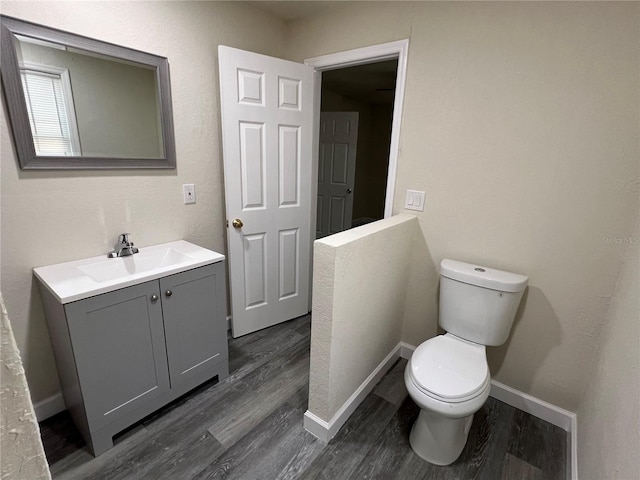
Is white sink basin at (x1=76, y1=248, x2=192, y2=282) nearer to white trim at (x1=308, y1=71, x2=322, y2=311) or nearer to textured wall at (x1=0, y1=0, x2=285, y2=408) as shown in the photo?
textured wall at (x1=0, y1=0, x2=285, y2=408)


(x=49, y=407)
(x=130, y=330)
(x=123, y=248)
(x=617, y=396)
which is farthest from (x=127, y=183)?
(x=617, y=396)

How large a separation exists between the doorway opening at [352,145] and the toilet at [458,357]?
2.51 meters

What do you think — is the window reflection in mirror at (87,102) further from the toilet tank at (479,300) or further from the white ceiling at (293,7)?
the toilet tank at (479,300)

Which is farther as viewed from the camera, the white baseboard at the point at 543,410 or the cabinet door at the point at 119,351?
the white baseboard at the point at 543,410

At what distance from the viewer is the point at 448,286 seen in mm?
1701

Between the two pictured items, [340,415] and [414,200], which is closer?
[340,415]

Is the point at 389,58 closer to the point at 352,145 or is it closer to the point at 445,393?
the point at 445,393

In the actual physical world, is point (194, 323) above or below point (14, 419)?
below

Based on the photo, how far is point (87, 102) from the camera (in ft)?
4.93

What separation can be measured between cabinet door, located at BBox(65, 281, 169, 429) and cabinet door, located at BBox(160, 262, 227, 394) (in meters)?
0.05

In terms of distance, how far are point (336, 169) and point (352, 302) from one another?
3210mm

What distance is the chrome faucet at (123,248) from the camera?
164 centimetres

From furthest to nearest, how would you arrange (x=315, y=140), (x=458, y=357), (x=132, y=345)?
(x=315, y=140) → (x=458, y=357) → (x=132, y=345)

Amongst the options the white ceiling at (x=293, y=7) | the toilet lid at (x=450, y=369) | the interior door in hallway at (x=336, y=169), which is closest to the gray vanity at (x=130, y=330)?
the toilet lid at (x=450, y=369)
